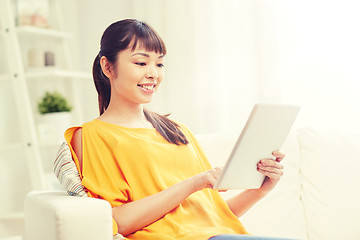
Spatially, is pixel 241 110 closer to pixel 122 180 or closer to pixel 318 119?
pixel 318 119

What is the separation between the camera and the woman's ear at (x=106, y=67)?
4.91 feet

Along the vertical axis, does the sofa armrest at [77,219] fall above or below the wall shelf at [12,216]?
above

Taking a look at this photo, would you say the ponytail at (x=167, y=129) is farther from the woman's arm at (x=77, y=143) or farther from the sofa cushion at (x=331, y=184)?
the sofa cushion at (x=331, y=184)

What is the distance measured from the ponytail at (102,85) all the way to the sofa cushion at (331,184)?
→ 2.83 ft

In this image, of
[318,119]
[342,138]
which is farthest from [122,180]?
[318,119]

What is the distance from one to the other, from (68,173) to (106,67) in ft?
1.13

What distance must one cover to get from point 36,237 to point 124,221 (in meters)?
0.26

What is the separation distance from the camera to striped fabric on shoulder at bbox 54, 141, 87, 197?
4.44 ft

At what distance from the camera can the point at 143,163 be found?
1.40m

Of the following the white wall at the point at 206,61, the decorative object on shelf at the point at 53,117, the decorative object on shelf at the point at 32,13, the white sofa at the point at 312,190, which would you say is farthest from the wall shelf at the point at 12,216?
the white sofa at the point at 312,190

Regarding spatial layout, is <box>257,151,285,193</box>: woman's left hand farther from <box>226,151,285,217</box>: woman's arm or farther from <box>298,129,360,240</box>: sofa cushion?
<box>298,129,360,240</box>: sofa cushion

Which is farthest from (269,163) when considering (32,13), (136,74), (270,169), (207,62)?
(32,13)

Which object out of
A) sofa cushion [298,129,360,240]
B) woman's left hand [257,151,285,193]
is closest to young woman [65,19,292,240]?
woman's left hand [257,151,285,193]

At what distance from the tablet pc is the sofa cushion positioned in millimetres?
665
